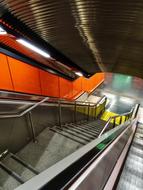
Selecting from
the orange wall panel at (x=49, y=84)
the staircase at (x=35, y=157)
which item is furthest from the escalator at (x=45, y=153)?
the orange wall panel at (x=49, y=84)

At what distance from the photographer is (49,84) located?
6.52m

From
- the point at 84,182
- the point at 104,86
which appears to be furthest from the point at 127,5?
the point at 104,86

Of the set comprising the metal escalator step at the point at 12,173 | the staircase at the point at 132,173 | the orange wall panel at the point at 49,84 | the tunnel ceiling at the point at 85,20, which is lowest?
the staircase at the point at 132,173

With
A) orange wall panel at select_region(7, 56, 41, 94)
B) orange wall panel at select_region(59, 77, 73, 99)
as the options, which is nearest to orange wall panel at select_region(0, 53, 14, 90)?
orange wall panel at select_region(7, 56, 41, 94)

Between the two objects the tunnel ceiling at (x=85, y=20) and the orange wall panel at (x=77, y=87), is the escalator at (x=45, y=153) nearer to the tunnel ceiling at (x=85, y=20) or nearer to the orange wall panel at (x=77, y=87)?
the tunnel ceiling at (x=85, y=20)

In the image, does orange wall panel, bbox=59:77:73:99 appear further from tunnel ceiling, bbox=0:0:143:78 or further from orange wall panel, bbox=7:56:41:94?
tunnel ceiling, bbox=0:0:143:78

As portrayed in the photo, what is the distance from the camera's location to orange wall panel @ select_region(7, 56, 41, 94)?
15.3ft

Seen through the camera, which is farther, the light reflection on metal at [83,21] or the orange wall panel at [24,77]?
the orange wall panel at [24,77]

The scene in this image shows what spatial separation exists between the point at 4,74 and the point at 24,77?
2.58 feet

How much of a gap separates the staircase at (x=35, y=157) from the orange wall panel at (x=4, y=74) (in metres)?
1.98

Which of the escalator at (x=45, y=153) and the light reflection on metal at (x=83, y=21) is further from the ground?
the light reflection on metal at (x=83, y=21)

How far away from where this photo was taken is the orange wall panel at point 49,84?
239 inches

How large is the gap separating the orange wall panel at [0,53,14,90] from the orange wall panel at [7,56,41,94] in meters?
0.15

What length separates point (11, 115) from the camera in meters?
2.32
